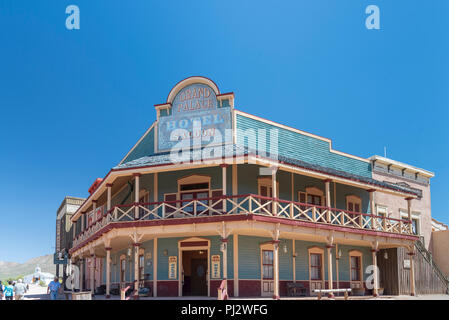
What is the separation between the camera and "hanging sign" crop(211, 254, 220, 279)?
2389 centimetres

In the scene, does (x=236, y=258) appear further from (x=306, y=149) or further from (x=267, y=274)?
(x=306, y=149)

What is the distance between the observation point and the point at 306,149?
28.6 m

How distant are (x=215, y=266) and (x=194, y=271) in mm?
1957

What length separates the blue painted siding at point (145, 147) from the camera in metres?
27.8

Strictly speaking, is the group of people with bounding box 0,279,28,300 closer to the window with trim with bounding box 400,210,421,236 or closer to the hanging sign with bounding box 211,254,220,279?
the hanging sign with bounding box 211,254,220,279

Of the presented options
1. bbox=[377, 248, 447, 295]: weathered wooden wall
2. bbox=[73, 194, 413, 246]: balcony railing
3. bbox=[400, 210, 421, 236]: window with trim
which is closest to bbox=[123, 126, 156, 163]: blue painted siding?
bbox=[73, 194, 413, 246]: balcony railing

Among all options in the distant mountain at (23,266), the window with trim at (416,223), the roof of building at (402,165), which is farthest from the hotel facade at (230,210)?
the distant mountain at (23,266)

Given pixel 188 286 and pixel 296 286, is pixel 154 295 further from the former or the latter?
pixel 296 286

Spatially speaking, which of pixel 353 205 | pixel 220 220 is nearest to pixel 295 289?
pixel 220 220

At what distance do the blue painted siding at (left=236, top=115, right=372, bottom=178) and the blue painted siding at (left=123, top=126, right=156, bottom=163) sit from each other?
16.6ft

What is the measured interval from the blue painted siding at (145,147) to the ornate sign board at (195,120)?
3.23 ft

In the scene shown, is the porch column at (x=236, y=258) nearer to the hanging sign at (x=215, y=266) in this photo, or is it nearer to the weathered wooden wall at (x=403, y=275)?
the hanging sign at (x=215, y=266)
